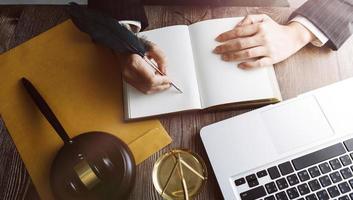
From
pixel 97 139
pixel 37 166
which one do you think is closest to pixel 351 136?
pixel 97 139

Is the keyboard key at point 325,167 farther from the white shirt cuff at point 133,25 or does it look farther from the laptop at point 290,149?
the white shirt cuff at point 133,25

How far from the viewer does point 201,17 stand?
Answer: 2.84 feet

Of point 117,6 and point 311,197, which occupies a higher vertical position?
point 117,6

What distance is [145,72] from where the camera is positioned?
2.54 feet

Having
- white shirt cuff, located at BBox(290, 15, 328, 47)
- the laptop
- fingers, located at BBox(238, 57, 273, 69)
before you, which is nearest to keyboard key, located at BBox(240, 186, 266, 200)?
the laptop

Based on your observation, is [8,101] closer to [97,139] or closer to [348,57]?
[97,139]

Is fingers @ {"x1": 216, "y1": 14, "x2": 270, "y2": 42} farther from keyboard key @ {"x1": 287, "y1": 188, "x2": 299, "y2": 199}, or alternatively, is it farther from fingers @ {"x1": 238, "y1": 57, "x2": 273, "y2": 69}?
keyboard key @ {"x1": 287, "y1": 188, "x2": 299, "y2": 199}

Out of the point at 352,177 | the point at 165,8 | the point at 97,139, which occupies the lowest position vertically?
the point at 352,177

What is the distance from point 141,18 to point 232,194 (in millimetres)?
432

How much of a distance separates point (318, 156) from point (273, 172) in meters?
0.09

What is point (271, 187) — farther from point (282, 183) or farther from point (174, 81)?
point (174, 81)

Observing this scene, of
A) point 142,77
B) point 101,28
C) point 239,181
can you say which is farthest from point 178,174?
point 101,28

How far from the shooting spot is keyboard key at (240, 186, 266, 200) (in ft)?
2.17

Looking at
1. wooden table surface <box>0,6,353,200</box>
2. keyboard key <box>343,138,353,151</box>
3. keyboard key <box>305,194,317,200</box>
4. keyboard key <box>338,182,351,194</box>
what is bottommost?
keyboard key <box>338,182,351,194</box>
